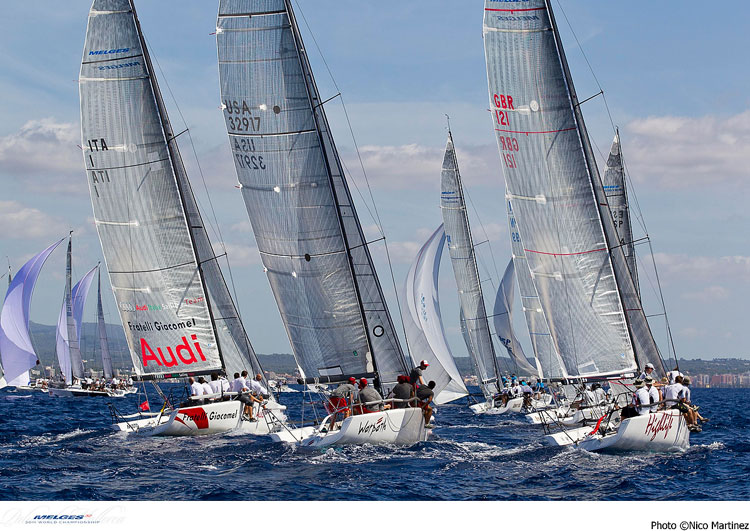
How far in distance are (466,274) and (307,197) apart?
20.5 m

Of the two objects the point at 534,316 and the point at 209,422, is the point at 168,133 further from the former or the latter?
the point at 534,316

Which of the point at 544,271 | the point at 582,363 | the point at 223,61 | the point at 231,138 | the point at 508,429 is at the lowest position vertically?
the point at 508,429

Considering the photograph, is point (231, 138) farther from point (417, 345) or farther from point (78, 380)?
point (78, 380)

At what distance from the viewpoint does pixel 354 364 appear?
21.2m

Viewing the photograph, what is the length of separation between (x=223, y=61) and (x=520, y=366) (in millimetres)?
27274

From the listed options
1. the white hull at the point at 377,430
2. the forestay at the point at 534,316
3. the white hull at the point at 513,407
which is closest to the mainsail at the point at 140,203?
the white hull at the point at 377,430

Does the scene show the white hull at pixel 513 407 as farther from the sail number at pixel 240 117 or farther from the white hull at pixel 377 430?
the sail number at pixel 240 117

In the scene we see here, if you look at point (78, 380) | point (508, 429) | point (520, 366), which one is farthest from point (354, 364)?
point (78, 380)

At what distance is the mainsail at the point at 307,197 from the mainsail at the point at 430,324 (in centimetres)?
723

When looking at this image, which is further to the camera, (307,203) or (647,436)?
(307,203)

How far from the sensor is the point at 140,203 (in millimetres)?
24359

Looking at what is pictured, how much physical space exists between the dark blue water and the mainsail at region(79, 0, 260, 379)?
3458mm

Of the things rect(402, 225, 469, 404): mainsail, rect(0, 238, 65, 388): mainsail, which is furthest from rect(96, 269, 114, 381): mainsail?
rect(402, 225, 469, 404): mainsail

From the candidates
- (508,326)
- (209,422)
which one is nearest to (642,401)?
(209,422)
